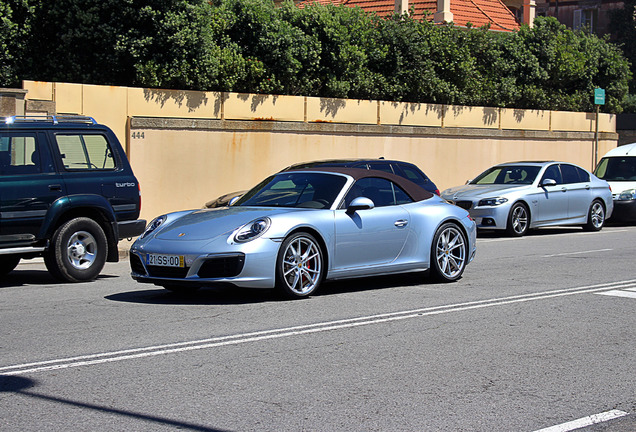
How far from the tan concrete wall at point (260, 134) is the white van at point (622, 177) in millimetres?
4272

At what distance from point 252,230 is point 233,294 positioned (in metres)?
1.05

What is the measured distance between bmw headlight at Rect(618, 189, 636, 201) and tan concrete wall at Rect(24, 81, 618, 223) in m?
5.52

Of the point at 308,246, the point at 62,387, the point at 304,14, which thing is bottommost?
the point at 62,387

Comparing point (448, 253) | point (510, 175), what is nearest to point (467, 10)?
point (510, 175)

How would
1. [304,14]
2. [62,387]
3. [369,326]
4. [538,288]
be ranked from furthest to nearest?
[304,14]
[538,288]
[369,326]
[62,387]

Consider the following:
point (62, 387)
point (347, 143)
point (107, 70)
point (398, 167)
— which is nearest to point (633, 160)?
point (347, 143)

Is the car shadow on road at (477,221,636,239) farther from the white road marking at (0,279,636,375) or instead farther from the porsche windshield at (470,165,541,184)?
the white road marking at (0,279,636,375)

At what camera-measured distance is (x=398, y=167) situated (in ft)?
53.2

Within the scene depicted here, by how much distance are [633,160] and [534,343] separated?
16.9 metres

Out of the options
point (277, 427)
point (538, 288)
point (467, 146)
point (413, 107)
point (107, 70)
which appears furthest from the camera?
point (467, 146)

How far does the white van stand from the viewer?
68.5 feet

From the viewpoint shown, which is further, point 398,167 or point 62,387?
point 398,167

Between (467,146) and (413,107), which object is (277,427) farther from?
(467,146)

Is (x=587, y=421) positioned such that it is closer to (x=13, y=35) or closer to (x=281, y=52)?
(x=281, y=52)
